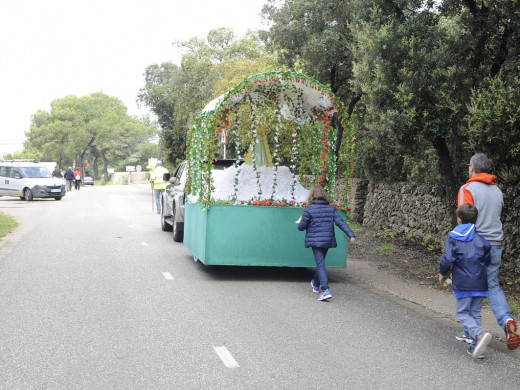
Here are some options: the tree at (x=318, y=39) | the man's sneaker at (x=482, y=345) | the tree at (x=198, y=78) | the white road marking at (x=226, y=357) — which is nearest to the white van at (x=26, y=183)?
the tree at (x=198, y=78)

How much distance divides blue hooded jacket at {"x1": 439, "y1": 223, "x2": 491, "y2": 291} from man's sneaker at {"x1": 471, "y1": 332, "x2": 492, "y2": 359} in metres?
0.46

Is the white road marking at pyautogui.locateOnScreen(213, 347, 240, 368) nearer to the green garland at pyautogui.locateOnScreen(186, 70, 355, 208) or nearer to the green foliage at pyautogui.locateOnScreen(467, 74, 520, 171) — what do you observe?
the green garland at pyautogui.locateOnScreen(186, 70, 355, 208)

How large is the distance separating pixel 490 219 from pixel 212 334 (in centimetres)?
302

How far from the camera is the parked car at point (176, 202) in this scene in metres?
14.2

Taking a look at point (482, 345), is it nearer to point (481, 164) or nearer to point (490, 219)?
point (490, 219)

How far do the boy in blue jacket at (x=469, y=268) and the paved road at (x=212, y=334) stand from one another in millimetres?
349

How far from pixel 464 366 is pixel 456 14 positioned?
23.0ft

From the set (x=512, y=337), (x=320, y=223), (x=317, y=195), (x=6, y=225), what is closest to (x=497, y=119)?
(x=317, y=195)

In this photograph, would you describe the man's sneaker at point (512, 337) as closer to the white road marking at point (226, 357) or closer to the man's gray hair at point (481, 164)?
the man's gray hair at point (481, 164)

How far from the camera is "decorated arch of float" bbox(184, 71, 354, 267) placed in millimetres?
10336

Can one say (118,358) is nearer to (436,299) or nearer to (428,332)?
(428,332)

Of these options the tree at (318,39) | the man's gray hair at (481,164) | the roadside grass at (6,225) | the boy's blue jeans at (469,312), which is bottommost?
the roadside grass at (6,225)

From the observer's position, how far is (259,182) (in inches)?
→ 451

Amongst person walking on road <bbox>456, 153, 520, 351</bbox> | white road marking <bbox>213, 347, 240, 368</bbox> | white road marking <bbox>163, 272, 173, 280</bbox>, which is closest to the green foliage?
person walking on road <bbox>456, 153, 520, 351</bbox>
